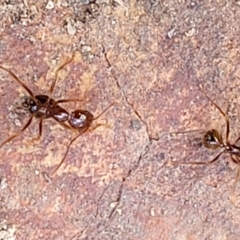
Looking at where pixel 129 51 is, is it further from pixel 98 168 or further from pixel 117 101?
pixel 98 168

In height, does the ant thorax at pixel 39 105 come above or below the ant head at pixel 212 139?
below

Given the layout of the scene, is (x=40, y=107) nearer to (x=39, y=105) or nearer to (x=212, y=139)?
(x=39, y=105)

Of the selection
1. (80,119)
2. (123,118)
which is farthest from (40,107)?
(123,118)

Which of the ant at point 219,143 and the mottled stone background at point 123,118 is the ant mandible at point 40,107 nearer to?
the mottled stone background at point 123,118

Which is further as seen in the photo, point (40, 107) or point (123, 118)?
point (123, 118)

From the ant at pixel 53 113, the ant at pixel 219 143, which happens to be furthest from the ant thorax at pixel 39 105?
the ant at pixel 219 143

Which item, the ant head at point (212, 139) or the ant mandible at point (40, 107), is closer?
the ant mandible at point (40, 107)
